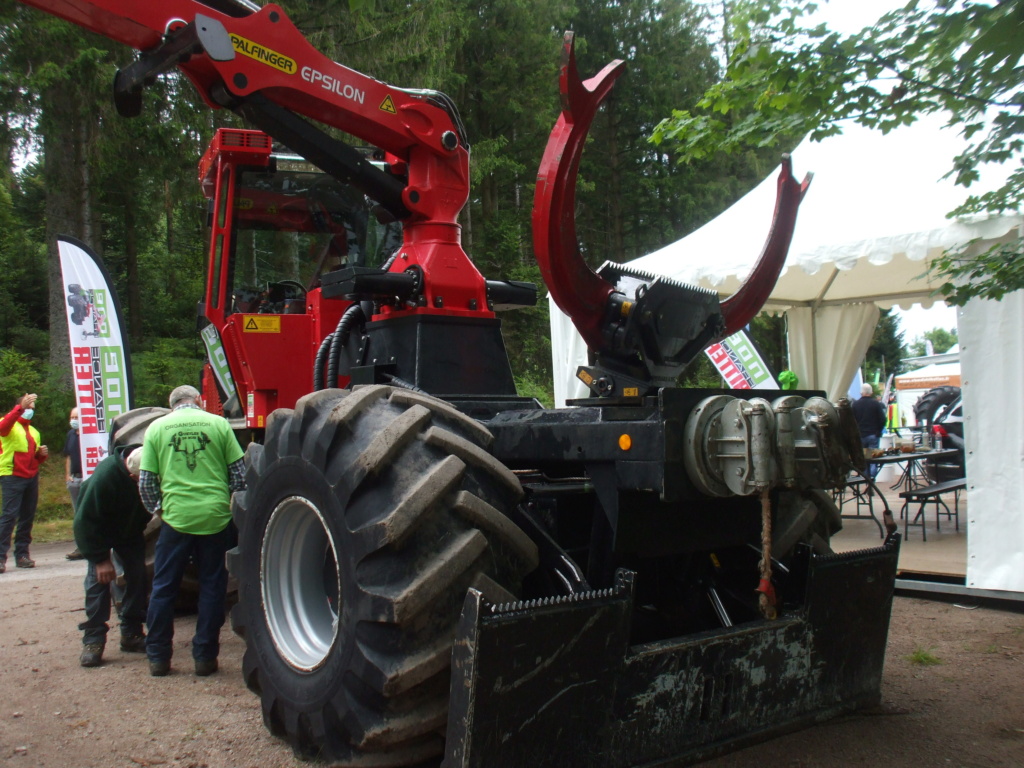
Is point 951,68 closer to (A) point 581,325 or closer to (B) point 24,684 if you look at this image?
(A) point 581,325

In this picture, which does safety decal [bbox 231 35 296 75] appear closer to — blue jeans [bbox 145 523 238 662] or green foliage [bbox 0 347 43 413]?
blue jeans [bbox 145 523 238 662]

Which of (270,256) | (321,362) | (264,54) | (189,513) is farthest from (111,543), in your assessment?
(264,54)

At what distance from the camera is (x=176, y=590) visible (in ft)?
17.1

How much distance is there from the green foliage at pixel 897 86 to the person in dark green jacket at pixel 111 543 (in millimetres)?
4075

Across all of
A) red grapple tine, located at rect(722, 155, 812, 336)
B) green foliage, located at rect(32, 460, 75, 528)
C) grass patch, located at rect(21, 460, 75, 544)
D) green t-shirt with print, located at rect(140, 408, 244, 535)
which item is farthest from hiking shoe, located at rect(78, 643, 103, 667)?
green foliage, located at rect(32, 460, 75, 528)

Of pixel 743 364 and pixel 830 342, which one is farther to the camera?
pixel 830 342

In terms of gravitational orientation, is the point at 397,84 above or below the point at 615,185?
below

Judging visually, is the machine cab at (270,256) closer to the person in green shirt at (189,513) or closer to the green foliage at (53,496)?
the person in green shirt at (189,513)

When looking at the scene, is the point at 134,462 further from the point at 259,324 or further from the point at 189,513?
the point at 259,324

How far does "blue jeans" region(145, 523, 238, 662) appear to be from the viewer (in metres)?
5.11

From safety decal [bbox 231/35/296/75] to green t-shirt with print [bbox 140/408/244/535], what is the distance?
210 centimetres

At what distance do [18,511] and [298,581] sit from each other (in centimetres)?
747

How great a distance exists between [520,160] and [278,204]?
57.4ft

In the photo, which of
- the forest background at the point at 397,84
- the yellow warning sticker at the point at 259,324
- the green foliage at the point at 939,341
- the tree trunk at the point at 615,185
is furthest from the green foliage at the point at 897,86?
the green foliage at the point at 939,341
